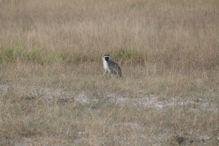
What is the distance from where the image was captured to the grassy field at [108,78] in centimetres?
564

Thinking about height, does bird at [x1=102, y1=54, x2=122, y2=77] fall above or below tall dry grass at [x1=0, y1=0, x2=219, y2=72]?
below

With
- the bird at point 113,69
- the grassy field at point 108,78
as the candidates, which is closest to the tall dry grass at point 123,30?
the grassy field at point 108,78

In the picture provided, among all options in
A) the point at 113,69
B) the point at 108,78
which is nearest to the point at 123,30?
the point at 113,69

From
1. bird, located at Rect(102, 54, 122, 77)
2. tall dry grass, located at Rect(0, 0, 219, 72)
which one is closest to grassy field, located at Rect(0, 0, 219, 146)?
tall dry grass, located at Rect(0, 0, 219, 72)

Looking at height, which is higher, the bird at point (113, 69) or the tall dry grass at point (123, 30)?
Result: the tall dry grass at point (123, 30)

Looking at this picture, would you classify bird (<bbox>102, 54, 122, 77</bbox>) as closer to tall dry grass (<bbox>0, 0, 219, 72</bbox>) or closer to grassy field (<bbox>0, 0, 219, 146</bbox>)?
grassy field (<bbox>0, 0, 219, 146</bbox>)

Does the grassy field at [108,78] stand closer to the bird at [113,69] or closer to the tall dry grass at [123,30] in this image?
the tall dry grass at [123,30]

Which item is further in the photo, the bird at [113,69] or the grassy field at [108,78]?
the bird at [113,69]

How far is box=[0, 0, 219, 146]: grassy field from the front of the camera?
5645 mm

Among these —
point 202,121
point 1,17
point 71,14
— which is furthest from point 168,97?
point 1,17

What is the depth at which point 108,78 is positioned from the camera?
8.91m

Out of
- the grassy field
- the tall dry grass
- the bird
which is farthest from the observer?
the tall dry grass

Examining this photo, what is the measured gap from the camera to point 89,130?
18.2ft

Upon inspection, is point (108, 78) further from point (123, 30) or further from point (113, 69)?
point (123, 30)
